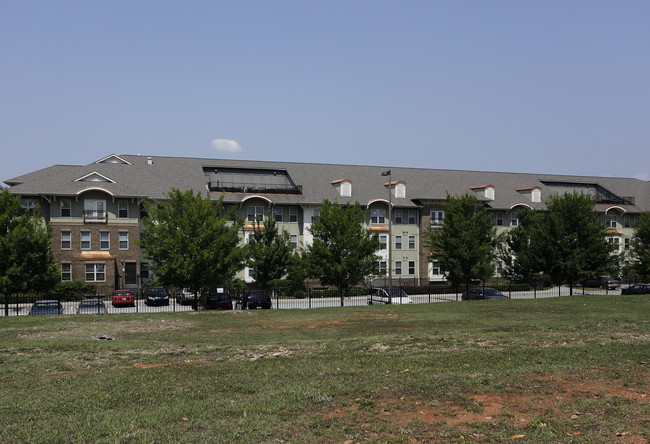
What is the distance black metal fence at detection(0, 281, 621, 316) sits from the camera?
3834 centimetres

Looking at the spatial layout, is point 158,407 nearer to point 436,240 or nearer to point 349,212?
point 349,212

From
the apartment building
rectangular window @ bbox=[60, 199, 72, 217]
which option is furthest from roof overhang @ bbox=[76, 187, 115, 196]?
rectangular window @ bbox=[60, 199, 72, 217]

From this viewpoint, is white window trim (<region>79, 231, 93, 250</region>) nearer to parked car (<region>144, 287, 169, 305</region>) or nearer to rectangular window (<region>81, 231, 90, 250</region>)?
rectangular window (<region>81, 231, 90, 250</region>)

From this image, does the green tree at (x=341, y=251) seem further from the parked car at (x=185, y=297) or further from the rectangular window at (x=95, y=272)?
the rectangular window at (x=95, y=272)

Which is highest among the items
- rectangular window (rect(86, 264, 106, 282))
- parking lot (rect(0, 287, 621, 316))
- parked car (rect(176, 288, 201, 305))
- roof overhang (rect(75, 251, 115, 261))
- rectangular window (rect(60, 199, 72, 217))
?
rectangular window (rect(60, 199, 72, 217))

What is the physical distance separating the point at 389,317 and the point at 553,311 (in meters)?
9.61

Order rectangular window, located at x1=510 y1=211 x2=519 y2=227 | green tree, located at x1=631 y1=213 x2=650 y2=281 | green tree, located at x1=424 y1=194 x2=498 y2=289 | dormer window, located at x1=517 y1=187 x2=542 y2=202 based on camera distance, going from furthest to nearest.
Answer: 1. dormer window, located at x1=517 y1=187 x2=542 y2=202
2. rectangular window, located at x1=510 y1=211 x2=519 y2=227
3. green tree, located at x1=631 y1=213 x2=650 y2=281
4. green tree, located at x1=424 y1=194 x2=498 y2=289

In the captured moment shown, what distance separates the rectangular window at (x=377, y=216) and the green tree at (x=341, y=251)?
18001 millimetres

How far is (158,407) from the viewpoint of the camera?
10.5m

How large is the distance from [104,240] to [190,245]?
829 inches

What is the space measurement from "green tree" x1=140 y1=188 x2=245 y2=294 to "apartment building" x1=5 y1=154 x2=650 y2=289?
11443 millimetres

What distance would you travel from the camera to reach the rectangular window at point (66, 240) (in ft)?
165

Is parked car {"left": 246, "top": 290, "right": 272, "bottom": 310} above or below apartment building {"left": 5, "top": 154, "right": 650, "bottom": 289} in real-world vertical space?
below

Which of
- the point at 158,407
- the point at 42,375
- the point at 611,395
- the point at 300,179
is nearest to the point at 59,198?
the point at 300,179
